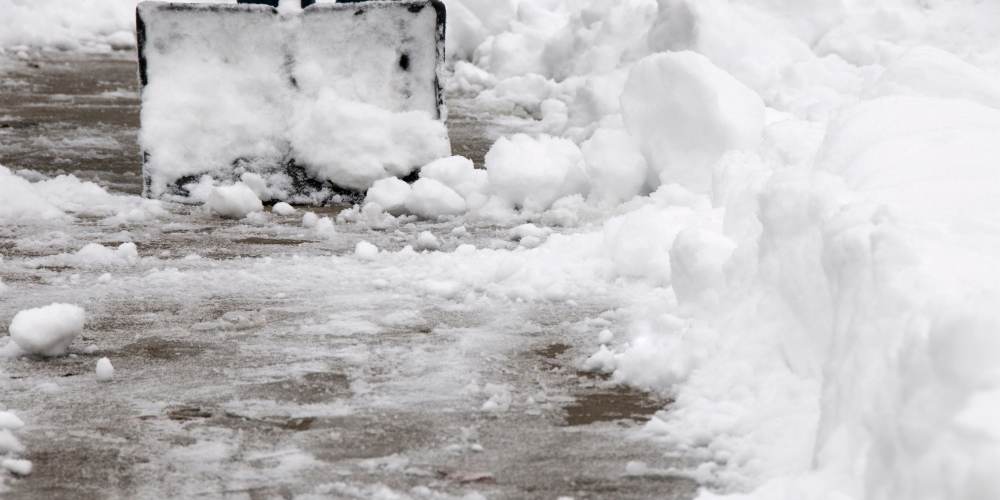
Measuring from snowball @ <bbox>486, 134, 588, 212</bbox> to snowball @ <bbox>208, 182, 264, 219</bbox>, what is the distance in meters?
0.98

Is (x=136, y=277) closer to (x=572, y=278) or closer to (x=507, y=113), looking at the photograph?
(x=572, y=278)

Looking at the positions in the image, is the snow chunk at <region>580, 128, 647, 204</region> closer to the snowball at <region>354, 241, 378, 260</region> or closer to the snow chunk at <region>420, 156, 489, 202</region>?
the snow chunk at <region>420, 156, 489, 202</region>

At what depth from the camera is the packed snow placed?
206cm

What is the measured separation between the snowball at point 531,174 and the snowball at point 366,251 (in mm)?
893

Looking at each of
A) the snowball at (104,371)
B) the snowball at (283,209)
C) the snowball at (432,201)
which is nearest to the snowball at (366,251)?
the snowball at (432,201)

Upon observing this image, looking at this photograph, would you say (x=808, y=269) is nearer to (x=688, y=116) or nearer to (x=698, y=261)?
(x=698, y=261)

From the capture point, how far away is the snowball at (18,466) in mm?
2592

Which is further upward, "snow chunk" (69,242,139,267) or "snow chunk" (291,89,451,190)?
"snow chunk" (291,89,451,190)

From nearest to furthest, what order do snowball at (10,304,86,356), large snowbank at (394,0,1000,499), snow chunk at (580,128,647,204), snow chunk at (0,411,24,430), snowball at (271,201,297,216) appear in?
large snowbank at (394,0,1000,499)
snow chunk at (0,411,24,430)
snowball at (10,304,86,356)
snow chunk at (580,128,647,204)
snowball at (271,201,297,216)

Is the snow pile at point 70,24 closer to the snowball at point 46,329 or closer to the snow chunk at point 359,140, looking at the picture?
the snow chunk at point 359,140

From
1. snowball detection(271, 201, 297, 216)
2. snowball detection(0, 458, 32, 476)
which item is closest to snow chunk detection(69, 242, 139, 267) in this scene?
snowball detection(271, 201, 297, 216)

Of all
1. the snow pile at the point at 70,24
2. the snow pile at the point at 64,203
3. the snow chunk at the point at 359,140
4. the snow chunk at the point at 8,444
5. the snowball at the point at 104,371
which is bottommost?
the snow chunk at the point at 8,444

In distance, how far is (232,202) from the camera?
520 centimetres

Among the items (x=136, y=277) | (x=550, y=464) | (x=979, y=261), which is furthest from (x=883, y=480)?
(x=136, y=277)
